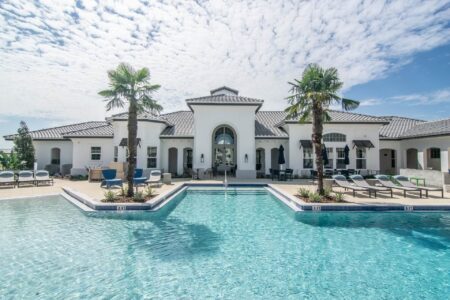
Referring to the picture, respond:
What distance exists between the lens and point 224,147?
83.6 feet

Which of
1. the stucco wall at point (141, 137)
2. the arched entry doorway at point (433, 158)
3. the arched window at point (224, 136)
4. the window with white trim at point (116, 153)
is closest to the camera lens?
the stucco wall at point (141, 137)

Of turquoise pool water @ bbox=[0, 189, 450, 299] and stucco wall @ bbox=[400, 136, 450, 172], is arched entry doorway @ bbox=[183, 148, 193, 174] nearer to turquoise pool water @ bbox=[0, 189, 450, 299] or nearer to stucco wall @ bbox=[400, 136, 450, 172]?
turquoise pool water @ bbox=[0, 189, 450, 299]

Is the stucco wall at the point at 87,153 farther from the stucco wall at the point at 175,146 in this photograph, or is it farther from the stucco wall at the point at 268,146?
the stucco wall at the point at 268,146

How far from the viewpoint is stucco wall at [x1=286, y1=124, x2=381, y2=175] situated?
84.3ft

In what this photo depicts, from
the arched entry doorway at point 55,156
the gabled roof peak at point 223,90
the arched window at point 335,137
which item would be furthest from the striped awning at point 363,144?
the arched entry doorway at point 55,156

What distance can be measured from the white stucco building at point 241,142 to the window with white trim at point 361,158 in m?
0.08

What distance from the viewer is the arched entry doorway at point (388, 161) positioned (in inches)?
1073

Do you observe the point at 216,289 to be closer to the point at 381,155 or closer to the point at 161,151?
the point at 161,151

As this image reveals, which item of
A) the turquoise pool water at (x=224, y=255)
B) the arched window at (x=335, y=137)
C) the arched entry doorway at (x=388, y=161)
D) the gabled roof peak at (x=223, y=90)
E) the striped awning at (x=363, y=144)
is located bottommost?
the turquoise pool water at (x=224, y=255)

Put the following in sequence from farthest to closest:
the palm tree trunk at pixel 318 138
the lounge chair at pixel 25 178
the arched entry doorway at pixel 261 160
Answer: the arched entry doorway at pixel 261 160 < the lounge chair at pixel 25 178 < the palm tree trunk at pixel 318 138

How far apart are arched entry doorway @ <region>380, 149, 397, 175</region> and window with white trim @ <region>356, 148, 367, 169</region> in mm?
4005

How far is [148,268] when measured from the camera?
255 inches

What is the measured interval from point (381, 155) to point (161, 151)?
26323mm

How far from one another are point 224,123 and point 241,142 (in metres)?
2.69
